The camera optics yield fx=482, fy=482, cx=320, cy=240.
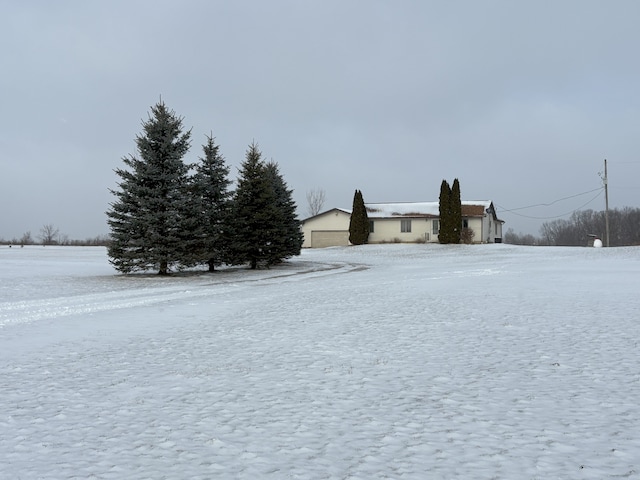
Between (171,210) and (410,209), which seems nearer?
(171,210)

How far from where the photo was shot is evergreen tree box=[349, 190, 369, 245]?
178 feet

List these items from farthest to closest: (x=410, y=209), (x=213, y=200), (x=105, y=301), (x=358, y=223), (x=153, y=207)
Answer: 1. (x=410, y=209)
2. (x=358, y=223)
3. (x=213, y=200)
4. (x=153, y=207)
5. (x=105, y=301)

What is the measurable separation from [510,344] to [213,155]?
22.6m

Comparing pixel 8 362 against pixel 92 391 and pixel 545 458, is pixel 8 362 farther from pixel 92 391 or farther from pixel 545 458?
pixel 545 458

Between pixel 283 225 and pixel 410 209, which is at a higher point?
pixel 410 209

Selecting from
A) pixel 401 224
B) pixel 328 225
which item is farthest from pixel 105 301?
pixel 328 225

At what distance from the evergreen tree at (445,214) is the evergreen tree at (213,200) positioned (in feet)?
92.8

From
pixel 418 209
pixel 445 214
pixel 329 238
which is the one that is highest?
pixel 418 209

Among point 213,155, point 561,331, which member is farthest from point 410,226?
point 561,331

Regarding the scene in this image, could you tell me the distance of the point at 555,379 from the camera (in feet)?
21.5

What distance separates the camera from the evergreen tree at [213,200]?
26000mm

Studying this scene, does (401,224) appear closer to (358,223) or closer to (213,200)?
(358,223)

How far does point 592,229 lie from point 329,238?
96.9 meters

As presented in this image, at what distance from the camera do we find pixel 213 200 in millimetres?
28141
